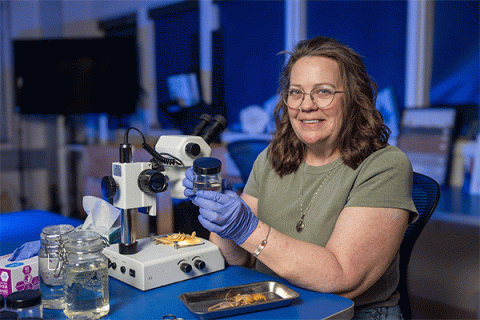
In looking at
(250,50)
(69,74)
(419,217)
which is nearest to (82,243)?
(419,217)

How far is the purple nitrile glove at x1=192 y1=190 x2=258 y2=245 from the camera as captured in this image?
1.04 m

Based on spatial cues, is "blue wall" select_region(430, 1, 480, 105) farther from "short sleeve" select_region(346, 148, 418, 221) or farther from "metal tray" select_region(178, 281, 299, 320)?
"metal tray" select_region(178, 281, 299, 320)

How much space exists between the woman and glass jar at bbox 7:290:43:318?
1.38 ft

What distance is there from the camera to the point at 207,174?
0.99 metres

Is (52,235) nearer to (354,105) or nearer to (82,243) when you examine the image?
(82,243)

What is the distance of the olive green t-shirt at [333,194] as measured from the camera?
1162mm

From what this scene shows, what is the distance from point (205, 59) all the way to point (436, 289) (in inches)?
110

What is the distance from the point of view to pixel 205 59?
4000mm

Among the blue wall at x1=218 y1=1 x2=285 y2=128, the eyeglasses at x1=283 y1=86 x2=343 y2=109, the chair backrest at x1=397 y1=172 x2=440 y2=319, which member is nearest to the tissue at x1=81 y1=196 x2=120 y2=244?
the eyeglasses at x1=283 y1=86 x2=343 y2=109

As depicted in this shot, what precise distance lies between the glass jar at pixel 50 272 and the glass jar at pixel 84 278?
0.05 meters

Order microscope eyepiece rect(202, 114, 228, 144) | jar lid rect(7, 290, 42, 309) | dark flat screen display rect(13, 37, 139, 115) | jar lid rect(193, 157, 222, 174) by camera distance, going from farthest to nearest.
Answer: dark flat screen display rect(13, 37, 139, 115), microscope eyepiece rect(202, 114, 228, 144), jar lid rect(193, 157, 222, 174), jar lid rect(7, 290, 42, 309)

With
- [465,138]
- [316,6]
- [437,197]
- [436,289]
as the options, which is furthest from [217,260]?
[316,6]

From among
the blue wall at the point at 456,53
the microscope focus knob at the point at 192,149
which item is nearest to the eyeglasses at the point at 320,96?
the microscope focus knob at the point at 192,149

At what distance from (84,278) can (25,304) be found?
0.41 ft
